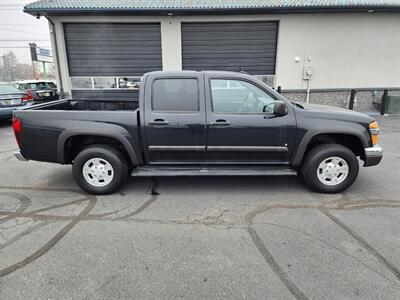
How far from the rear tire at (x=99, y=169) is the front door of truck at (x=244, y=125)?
1371mm

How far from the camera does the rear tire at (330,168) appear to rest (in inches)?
150

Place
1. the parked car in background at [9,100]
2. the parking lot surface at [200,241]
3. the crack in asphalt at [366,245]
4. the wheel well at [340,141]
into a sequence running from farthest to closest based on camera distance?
the parked car in background at [9,100] < the wheel well at [340,141] < the crack in asphalt at [366,245] < the parking lot surface at [200,241]

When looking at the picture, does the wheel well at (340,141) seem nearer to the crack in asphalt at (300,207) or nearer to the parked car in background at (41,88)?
the crack in asphalt at (300,207)

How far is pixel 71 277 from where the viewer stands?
2277 millimetres

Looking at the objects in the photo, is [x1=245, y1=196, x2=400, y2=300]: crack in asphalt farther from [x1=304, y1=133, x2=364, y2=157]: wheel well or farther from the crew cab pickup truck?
[x1=304, y1=133, x2=364, y2=157]: wheel well

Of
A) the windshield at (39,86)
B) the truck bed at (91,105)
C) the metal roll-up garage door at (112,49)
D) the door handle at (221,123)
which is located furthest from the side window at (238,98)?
the windshield at (39,86)

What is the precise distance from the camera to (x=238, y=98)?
3.89 metres

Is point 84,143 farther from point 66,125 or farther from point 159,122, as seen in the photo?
point 159,122

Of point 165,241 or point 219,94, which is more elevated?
point 219,94

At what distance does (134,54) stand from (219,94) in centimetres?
921

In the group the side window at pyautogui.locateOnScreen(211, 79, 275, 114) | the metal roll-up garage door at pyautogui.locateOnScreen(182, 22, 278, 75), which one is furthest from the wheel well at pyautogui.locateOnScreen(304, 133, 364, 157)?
the metal roll-up garage door at pyautogui.locateOnScreen(182, 22, 278, 75)

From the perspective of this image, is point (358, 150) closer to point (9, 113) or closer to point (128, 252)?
point (128, 252)

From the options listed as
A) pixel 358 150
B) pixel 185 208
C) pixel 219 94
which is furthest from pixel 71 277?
pixel 358 150

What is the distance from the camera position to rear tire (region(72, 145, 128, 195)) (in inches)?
151
